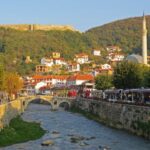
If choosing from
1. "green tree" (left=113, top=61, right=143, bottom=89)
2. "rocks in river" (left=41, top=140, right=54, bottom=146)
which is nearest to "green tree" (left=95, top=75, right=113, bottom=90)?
"green tree" (left=113, top=61, right=143, bottom=89)

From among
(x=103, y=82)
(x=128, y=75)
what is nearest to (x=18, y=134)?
(x=128, y=75)

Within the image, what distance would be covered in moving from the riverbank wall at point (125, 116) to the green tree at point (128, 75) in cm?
498

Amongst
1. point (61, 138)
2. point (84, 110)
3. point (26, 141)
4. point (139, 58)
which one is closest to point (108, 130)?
point (61, 138)

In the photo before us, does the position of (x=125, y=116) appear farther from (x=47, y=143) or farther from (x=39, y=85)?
(x=39, y=85)

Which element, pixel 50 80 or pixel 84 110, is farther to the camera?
pixel 50 80

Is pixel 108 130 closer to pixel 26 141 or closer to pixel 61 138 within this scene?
pixel 61 138

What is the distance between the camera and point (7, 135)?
5109cm

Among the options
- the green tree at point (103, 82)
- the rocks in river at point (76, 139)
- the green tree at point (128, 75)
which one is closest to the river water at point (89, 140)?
the rocks in river at point (76, 139)

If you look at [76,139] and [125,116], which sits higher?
[125,116]

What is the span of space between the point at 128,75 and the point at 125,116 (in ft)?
69.3

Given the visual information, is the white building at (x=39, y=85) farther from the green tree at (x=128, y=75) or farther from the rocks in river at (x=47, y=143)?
the rocks in river at (x=47, y=143)

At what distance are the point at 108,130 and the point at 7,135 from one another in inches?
601

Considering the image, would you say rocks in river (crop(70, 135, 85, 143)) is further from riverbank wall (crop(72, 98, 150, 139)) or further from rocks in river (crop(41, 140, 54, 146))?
riverbank wall (crop(72, 98, 150, 139))

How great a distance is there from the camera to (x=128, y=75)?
7994cm
